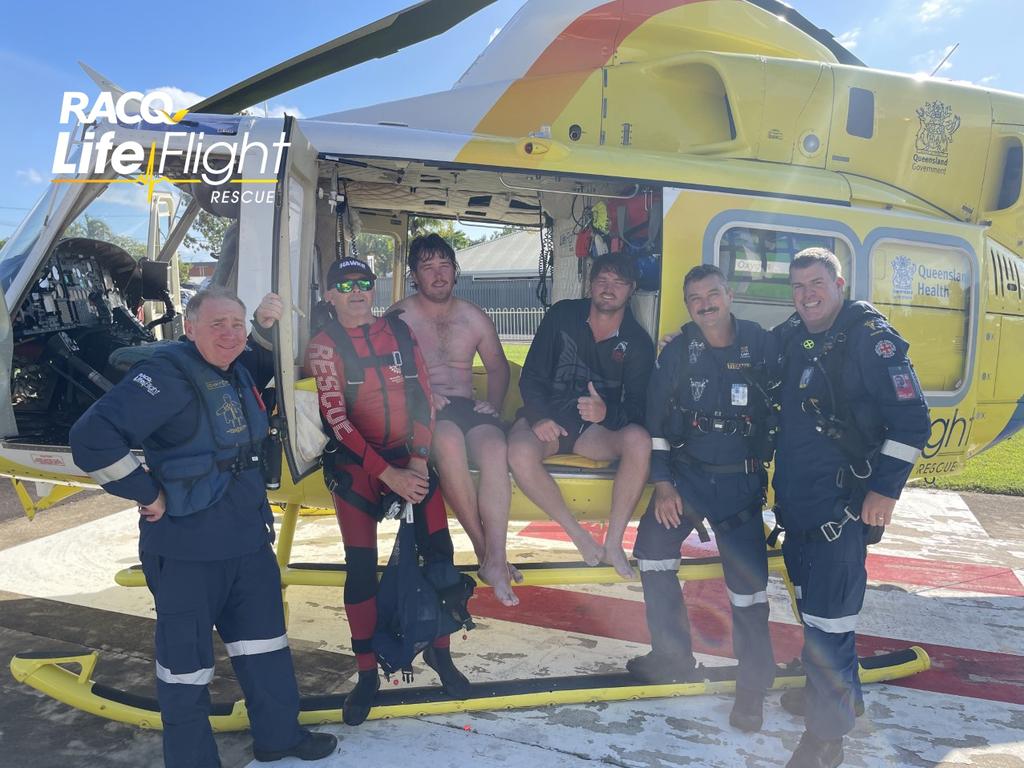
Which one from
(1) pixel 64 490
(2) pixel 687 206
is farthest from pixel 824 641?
(1) pixel 64 490

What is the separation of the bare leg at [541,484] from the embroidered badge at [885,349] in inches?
57.1

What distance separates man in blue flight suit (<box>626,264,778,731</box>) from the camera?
9.92 feet

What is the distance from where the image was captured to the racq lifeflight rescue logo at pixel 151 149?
2904 millimetres

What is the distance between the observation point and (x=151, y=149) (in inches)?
115

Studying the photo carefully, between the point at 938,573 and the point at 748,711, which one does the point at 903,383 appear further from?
the point at 938,573

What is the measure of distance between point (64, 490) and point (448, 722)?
2539mm

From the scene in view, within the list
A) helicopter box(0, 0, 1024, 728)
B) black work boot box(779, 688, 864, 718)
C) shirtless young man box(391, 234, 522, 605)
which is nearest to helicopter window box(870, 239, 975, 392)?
helicopter box(0, 0, 1024, 728)

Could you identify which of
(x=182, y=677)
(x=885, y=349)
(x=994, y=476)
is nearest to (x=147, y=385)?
(x=182, y=677)

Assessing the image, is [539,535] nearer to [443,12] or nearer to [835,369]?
[835,369]

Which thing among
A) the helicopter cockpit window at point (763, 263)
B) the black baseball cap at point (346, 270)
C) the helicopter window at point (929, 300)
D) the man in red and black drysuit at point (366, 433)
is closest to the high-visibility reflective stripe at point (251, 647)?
the man in red and black drysuit at point (366, 433)

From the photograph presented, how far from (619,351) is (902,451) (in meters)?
1.36

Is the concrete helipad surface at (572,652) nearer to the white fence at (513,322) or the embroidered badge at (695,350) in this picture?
the embroidered badge at (695,350)

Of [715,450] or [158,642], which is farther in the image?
[715,450]

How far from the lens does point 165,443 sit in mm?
2520
